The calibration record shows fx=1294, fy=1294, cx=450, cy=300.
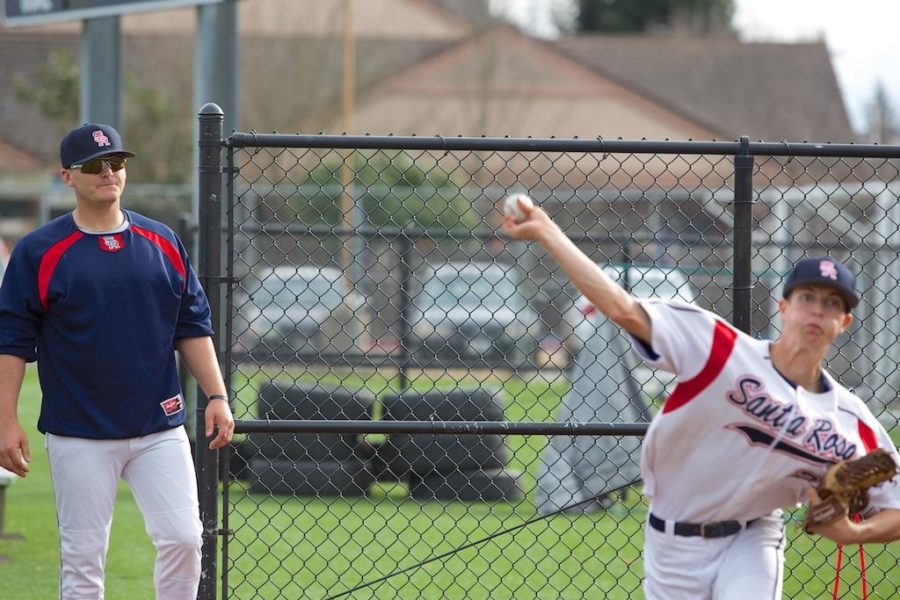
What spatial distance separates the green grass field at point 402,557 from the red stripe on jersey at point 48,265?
1.58 metres

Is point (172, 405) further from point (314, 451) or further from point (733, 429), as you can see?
point (314, 451)

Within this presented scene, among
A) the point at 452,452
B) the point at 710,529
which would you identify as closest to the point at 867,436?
the point at 710,529

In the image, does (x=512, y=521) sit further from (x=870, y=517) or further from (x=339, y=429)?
(x=870, y=517)

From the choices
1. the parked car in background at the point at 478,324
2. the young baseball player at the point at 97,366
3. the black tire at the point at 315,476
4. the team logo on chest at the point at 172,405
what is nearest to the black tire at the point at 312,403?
the black tire at the point at 315,476

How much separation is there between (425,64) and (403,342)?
88.5 ft

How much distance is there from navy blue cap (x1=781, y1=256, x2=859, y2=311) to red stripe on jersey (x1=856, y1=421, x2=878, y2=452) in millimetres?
363

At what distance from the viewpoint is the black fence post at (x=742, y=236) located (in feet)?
16.9

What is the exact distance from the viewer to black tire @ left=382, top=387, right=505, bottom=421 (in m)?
8.33

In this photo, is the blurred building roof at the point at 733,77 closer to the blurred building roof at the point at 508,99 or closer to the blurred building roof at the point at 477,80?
the blurred building roof at the point at 477,80

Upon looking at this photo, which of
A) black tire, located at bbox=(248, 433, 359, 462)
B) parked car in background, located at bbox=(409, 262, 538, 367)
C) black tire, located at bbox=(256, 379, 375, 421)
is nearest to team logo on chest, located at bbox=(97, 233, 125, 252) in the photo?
black tire, located at bbox=(256, 379, 375, 421)

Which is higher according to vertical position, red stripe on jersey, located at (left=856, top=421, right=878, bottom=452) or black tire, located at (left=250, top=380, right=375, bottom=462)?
red stripe on jersey, located at (left=856, top=421, right=878, bottom=452)

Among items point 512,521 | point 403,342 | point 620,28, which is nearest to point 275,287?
point 403,342

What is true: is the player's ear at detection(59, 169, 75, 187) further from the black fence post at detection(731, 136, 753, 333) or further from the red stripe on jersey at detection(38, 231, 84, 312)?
the black fence post at detection(731, 136, 753, 333)

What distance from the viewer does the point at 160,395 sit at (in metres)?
4.69
